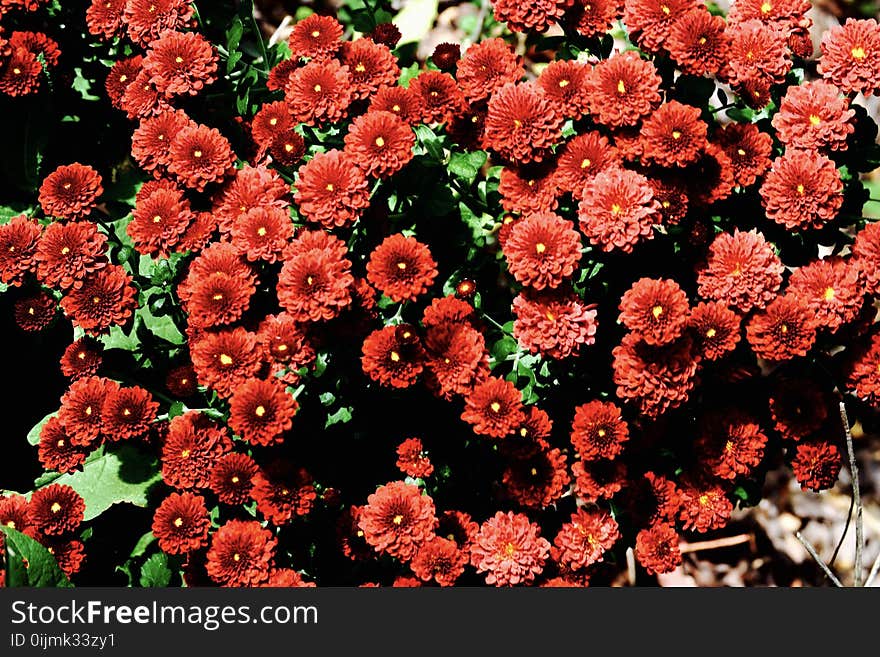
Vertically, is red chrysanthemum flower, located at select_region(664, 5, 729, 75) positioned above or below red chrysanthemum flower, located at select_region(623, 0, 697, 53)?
below

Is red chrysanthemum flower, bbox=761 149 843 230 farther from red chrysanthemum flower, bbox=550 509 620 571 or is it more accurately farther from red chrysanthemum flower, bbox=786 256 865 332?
red chrysanthemum flower, bbox=550 509 620 571

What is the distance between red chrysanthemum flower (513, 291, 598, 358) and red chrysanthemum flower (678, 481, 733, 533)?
56 centimetres

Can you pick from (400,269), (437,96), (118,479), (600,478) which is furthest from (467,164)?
(118,479)

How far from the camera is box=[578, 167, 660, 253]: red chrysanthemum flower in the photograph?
5.85 feet

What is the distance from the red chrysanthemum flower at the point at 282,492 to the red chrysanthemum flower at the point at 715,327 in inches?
39.3

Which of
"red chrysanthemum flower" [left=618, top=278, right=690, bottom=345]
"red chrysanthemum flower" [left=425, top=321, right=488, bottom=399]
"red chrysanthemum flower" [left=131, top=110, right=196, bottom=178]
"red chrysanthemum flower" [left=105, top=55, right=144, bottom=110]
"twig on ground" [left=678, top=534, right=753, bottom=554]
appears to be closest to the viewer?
"red chrysanthemum flower" [left=618, top=278, right=690, bottom=345]

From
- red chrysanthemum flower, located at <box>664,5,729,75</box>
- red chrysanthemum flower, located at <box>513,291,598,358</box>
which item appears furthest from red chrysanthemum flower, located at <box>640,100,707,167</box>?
red chrysanthemum flower, located at <box>513,291,598,358</box>

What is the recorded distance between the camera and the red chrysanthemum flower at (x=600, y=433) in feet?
6.45

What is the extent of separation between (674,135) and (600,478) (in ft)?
2.82

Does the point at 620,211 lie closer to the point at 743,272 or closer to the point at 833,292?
the point at 743,272

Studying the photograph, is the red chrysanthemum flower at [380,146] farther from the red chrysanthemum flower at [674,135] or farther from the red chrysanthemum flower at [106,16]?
the red chrysanthemum flower at [106,16]

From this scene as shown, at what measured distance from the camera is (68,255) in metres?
2.00

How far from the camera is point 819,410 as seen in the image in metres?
2.04

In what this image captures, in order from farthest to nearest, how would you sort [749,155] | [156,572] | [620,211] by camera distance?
[156,572]
[749,155]
[620,211]
